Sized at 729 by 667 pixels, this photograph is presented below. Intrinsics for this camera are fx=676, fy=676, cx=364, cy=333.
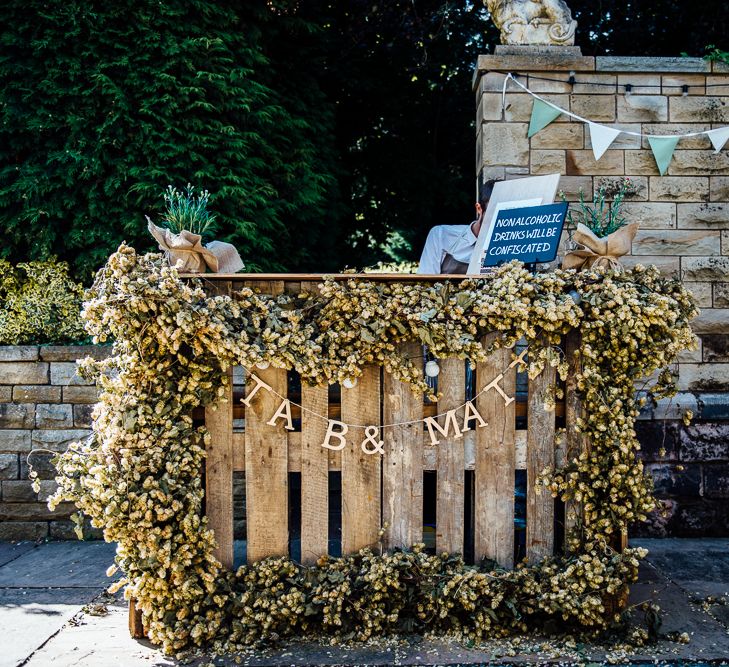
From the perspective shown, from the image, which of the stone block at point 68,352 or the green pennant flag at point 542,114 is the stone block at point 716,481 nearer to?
the green pennant flag at point 542,114

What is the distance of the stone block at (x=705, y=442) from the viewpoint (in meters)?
4.92

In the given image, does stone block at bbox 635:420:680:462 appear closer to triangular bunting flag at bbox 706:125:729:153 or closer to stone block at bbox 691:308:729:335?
stone block at bbox 691:308:729:335

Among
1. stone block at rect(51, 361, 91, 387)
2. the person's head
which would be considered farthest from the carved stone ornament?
stone block at rect(51, 361, 91, 387)

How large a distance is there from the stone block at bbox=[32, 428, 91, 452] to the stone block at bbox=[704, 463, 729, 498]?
4.42 meters

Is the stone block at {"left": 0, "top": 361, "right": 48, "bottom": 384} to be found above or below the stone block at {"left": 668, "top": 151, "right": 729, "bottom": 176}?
below

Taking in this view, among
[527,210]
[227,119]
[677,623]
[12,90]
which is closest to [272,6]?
[227,119]

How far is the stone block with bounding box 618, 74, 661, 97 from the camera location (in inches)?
198

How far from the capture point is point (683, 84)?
16.5ft

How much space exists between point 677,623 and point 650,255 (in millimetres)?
2679

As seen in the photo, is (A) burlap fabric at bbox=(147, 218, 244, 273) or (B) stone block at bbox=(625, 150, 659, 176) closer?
(A) burlap fabric at bbox=(147, 218, 244, 273)

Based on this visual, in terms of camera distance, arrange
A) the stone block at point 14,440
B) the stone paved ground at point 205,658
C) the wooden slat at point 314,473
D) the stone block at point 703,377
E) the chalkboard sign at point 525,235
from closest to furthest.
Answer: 1. the stone paved ground at point 205,658
2. the wooden slat at point 314,473
3. the chalkboard sign at point 525,235
4. the stone block at point 14,440
5. the stone block at point 703,377

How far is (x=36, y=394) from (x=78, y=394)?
0.29 meters

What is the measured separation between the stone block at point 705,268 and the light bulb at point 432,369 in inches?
110

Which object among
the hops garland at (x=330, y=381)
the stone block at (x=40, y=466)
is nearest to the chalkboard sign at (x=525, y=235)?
the hops garland at (x=330, y=381)
